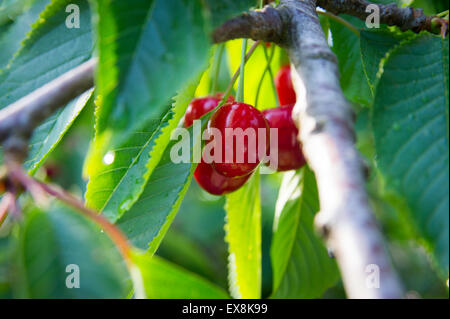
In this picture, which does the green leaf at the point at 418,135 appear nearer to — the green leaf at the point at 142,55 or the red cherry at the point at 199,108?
the green leaf at the point at 142,55

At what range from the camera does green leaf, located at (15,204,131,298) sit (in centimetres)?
48

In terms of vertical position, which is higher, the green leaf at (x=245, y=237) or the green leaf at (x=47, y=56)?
the green leaf at (x=47, y=56)

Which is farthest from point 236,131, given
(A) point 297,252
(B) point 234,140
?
(A) point 297,252

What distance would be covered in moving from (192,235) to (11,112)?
242cm

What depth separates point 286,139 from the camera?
0.93 m

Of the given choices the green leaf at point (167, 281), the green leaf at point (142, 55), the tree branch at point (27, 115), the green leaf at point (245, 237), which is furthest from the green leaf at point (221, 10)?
the green leaf at point (245, 237)

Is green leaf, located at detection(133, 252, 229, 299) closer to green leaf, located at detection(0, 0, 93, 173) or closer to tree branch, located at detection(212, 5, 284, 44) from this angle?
tree branch, located at detection(212, 5, 284, 44)

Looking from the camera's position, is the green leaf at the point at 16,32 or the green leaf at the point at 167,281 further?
the green leaf at the point at 16,32

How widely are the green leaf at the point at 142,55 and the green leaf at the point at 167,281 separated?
15 cm

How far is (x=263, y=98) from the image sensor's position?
128cm

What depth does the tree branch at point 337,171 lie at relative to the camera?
0.37 meters

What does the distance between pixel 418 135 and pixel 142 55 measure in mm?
326

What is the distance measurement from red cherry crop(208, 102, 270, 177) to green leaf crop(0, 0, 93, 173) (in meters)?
0.26

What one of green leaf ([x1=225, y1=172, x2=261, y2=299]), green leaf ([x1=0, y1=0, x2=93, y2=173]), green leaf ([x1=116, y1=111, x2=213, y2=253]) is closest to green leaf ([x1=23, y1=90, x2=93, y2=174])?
green leaf ([x1=0, y1=0, x2=93, y2=173])
